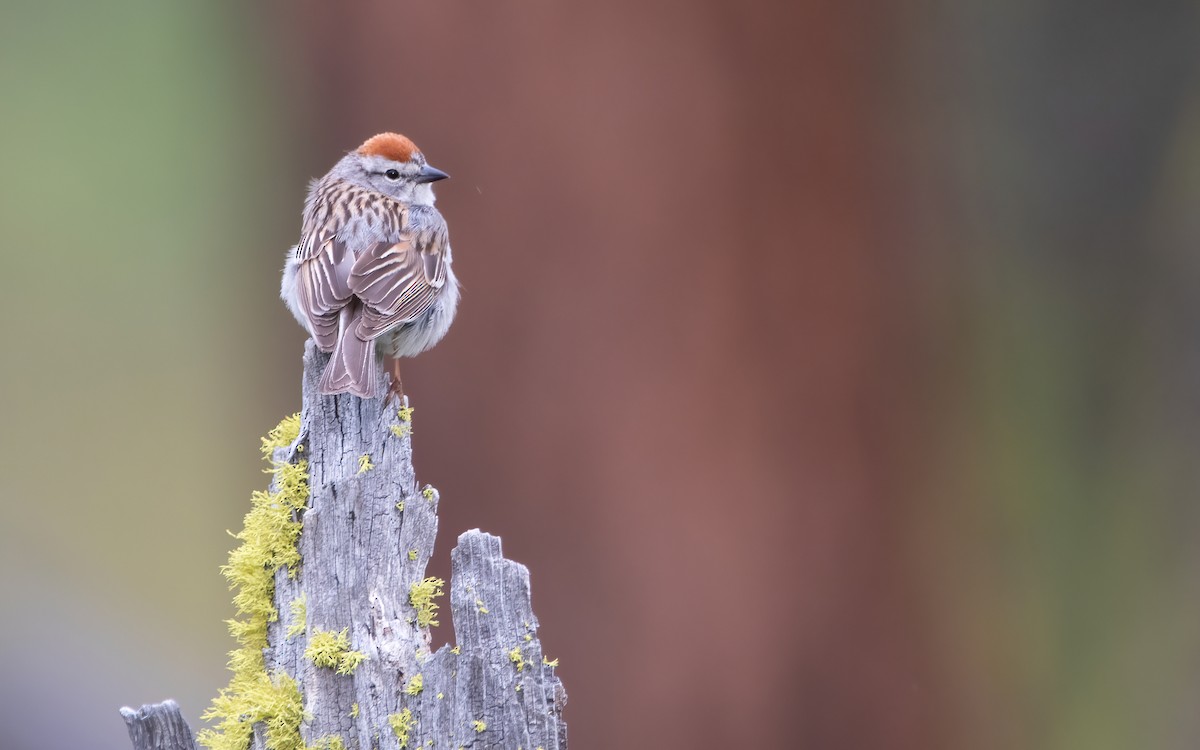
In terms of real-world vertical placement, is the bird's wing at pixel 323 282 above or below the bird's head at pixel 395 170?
below

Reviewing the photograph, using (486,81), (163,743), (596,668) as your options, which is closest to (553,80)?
(486,81)

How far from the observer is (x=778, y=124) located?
6.20 meters

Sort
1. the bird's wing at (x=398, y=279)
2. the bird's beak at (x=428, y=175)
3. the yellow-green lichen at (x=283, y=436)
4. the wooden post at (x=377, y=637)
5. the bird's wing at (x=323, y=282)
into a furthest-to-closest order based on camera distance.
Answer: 1. the bird's beak at (x=428, y=175)
2. the bird's wing at (x=398, y=279)
3. the bird's wing at (x=323, y=282)
4. the yellow-green lichen at (x=283, y=436)
5. the wooden post at (x=377, y=637)

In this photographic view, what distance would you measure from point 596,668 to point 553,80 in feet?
9.40

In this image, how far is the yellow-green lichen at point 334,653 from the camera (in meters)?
3.03

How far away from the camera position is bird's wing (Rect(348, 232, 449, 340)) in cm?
452

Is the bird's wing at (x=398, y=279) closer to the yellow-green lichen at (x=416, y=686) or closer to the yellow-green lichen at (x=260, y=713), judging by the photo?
the yellow-green lichen at (x=260, y=713)

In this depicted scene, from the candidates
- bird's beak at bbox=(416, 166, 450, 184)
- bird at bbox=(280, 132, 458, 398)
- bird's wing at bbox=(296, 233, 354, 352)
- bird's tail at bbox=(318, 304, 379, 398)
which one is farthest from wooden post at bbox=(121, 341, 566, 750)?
bird's beak at bbox=(416, 166, 450, 184)

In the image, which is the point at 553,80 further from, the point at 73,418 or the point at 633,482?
the point at 73,418

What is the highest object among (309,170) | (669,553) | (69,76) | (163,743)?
(69,76)

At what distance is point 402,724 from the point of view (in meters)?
2.99

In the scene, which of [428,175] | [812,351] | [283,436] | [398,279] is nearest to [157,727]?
[283,436]

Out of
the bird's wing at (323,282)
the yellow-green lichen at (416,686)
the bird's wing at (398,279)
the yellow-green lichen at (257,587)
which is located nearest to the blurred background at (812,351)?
the bird's wing at (398,279)

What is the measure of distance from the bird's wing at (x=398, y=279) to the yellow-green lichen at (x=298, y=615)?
4.11ft
